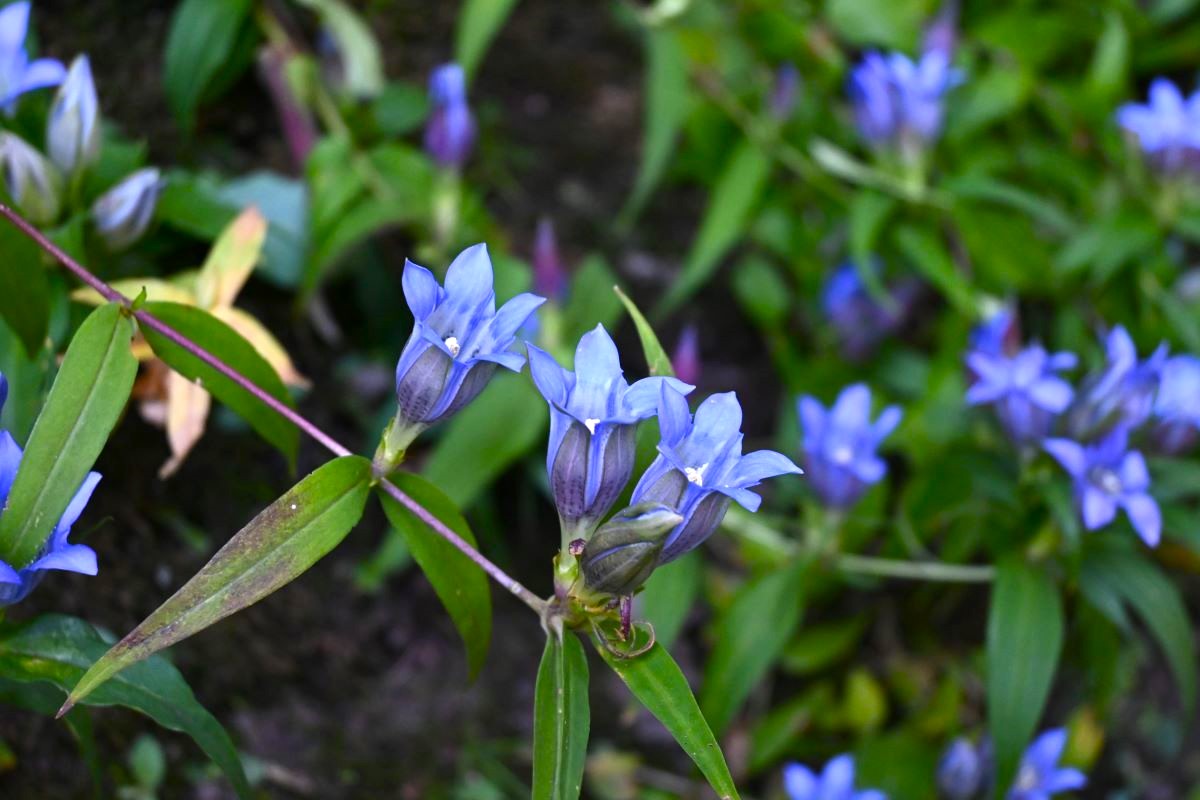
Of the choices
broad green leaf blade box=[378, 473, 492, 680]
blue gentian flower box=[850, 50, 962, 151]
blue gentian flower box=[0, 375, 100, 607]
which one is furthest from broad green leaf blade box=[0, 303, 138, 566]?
blue gentian flower box=[850, 50, 962, 151]

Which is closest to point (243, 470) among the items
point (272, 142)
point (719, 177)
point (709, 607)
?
point (272, 142)

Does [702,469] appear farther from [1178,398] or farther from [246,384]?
[1178,398]

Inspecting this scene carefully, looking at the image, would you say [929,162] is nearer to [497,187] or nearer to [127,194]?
[497,187]

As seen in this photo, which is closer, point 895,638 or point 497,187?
point 895,638

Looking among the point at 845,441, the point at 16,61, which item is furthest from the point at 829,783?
the point at 16,61

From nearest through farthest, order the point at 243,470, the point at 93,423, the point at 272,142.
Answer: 1. the point at 93,423
2. the point at 243,470
3. the point at 272,142

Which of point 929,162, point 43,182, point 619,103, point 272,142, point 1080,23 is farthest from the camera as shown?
point 619,103

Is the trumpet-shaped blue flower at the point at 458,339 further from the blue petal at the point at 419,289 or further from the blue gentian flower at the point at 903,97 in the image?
the blue gentian flower at the point at 903,97
